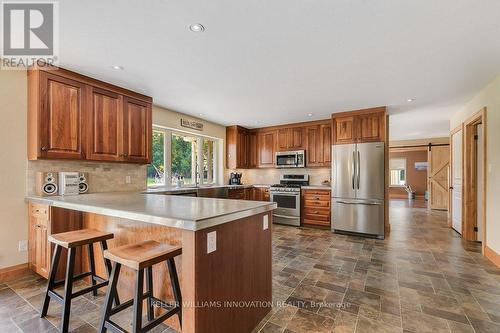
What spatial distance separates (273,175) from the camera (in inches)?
250

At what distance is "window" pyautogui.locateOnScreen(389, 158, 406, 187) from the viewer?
39.3 feet

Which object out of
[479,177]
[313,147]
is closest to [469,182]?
[479,177]

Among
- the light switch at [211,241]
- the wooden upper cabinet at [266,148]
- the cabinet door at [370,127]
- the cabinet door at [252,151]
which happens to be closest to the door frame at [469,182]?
the cabinet door at [370,127]

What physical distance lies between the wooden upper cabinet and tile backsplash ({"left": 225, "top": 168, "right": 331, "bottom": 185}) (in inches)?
13.3

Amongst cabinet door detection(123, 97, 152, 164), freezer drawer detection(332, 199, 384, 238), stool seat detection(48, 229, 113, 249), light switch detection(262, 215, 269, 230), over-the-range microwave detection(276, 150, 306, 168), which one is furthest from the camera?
over-the-range microwave detection(276, 150, 306, 168)

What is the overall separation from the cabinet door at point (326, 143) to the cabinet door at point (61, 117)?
4.50 metres

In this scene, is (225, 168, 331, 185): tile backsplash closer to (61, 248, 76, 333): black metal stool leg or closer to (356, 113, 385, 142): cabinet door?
(356, 113, 385, 142): cabinet door

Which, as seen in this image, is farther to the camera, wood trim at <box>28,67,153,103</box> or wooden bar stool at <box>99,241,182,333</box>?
wood trim at <box>28,67,153,103</box>

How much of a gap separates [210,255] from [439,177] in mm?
8599

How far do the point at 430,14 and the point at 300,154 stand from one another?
12.9 ft

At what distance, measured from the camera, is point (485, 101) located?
11.0 feet

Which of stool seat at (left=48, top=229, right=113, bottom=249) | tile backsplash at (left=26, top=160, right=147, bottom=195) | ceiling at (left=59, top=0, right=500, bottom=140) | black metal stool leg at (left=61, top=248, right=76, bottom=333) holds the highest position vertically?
ceiling at (left=59, top=0, right=500, bottom=140)

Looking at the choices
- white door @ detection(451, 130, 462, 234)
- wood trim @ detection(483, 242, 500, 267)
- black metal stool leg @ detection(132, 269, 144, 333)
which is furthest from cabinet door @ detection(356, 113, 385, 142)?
black metal stool leg @ detection(132, 269, 144, 333)

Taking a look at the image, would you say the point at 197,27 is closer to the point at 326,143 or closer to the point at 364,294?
the point at 364,294
